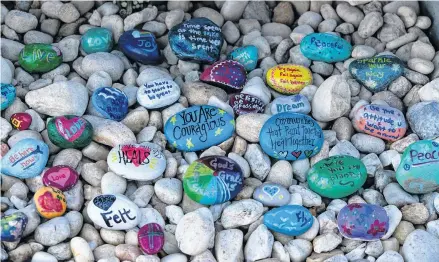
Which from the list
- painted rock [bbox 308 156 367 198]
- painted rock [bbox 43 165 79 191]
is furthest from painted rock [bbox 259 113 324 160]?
painted rock [bbox 43 165 79 191]

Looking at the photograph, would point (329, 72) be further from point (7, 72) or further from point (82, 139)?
point (7, 72)

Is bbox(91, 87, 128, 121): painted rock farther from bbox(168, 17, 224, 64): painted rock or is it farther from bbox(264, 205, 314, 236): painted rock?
bbox(264, 205, 314, 236): painted rock

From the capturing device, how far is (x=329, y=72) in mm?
2617

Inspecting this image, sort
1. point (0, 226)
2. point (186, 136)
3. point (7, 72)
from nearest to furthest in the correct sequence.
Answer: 1. point (0, 226)
2. point (186, 136)
3. point (7, 72)

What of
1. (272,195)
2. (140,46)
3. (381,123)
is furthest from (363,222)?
(140,46)

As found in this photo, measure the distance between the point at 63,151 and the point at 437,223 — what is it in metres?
1.14

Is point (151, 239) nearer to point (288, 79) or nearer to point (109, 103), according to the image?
point (109, 103)

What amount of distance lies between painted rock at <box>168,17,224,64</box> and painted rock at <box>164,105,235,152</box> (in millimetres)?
271

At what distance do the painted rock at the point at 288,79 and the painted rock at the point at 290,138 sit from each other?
0.72 ft

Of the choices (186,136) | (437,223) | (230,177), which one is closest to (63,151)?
(186,136)

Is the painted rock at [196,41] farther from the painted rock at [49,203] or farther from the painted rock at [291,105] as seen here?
the painted rock at [49,203]

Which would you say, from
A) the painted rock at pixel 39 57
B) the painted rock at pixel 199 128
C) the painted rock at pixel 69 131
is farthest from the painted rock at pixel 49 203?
the painted rock at pixel 39 57

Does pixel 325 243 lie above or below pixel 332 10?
below

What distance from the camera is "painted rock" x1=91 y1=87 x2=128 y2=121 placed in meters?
2.35
